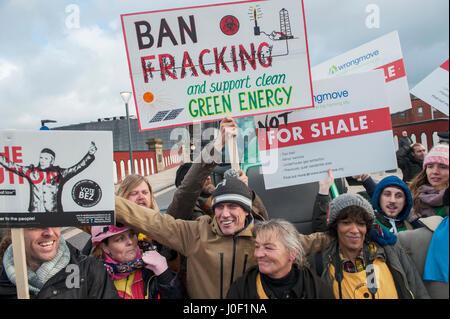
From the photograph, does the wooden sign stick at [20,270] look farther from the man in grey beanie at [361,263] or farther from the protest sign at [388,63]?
the protest sign at [388,63]

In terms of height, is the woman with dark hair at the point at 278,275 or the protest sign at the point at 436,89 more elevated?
the protest sign at the point at 436,89

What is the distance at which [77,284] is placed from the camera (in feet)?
6.07

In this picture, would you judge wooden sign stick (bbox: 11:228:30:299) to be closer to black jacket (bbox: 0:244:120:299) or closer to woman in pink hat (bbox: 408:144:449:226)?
black jacket (bbox: 0:244:120:299)

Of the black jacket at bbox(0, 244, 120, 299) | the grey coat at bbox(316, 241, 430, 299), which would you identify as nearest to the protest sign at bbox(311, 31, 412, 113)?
the grey coat at bbox(316, 241, 430, 299)

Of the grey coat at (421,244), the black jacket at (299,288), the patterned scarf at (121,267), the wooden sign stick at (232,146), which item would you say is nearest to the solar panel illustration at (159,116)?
the wooden sign stick at (232,146)

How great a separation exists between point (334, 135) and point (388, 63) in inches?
52.5

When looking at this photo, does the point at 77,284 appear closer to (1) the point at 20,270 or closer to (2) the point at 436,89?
(1) the point at 20,270

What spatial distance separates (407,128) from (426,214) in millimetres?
9232

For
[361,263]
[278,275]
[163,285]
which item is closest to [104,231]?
[163,285]

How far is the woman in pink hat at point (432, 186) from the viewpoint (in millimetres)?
2119

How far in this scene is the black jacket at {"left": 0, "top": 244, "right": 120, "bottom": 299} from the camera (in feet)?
5.98

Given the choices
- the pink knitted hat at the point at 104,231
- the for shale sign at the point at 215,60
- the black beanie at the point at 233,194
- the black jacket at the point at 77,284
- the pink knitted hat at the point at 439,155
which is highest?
the for shale sign at the point at 215,60

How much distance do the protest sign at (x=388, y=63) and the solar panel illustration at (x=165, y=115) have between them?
1.69 metres
